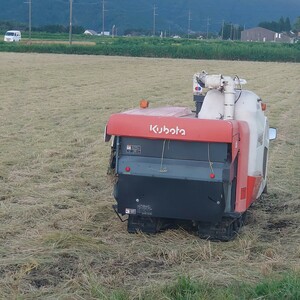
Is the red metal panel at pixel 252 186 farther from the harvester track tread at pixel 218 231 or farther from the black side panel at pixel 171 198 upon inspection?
the black side panel at pixel 171 198

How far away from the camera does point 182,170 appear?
7266 mm

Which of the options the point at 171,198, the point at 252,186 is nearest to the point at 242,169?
the point at 252,186

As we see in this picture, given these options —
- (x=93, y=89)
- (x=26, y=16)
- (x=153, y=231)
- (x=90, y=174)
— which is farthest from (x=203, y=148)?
(x=26, y=16)

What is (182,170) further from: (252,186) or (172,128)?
(252,186)

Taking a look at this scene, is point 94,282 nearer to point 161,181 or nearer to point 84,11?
point 161,181

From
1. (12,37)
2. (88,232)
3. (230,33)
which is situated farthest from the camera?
(230,33)

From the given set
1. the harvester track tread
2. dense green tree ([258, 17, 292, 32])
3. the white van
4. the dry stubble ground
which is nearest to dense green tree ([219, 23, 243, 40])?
dense green tree ([258, 17, 292, 32])

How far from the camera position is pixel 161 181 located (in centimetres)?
732

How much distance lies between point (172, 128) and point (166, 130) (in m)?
0.06

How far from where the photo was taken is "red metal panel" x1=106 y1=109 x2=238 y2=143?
7.14 meters

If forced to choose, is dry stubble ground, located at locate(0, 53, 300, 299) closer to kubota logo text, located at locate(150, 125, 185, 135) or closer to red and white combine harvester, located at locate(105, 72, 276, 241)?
red and white combine harvester, located at locate(105, 72, 276, 241)

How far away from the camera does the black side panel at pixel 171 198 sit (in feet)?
23.8

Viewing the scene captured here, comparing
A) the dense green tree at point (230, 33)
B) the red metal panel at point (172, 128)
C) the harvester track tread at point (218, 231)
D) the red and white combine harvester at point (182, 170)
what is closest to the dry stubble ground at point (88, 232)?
the harvester track tread at point (218, 231)

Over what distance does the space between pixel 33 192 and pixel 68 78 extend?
21.4m
